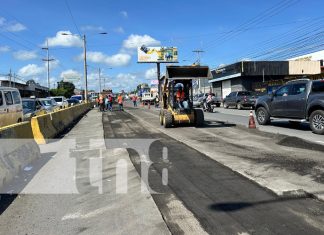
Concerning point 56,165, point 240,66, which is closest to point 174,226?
point 56,165

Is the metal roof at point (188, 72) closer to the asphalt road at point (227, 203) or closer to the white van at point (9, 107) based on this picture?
the white van at point (9, 107)

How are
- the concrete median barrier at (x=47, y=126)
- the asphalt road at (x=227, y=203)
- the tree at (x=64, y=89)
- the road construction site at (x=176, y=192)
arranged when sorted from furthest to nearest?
the tree at (x=64, y=89)
the concrete median barrier at (x=47, y=126)
the road construction site at (x=176, y=192)
the asphalt road at (x=227, y=203)

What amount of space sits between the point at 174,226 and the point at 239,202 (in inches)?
55.0

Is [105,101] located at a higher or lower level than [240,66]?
lower

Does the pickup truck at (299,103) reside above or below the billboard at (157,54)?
below

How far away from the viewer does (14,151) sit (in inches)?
380

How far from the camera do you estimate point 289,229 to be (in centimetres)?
529

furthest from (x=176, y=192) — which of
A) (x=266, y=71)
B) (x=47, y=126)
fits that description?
(x=266, y=71)

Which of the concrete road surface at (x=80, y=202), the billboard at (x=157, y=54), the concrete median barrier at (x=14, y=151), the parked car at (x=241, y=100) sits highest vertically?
the billboard at (x=157, y=54)

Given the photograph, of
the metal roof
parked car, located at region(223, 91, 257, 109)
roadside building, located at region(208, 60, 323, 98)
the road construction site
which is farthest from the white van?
roadside building, located at region(208, 60, 323, 98)

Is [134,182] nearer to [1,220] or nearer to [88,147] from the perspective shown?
[1,220]

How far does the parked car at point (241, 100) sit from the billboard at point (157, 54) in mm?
45389

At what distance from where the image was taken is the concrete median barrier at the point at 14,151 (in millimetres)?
8586

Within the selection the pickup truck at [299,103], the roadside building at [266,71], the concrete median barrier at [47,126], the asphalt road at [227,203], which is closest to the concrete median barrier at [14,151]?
the concrete median barrier at [47,126]
